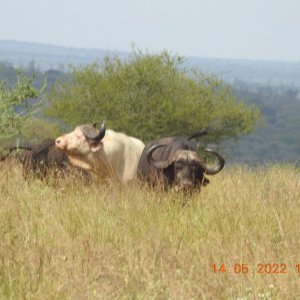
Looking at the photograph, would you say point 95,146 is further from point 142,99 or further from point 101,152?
point 142,99

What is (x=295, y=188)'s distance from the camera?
36.3 ft

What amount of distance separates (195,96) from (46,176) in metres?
19.6

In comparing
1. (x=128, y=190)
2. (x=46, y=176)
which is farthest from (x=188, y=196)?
(x=46, y=176)

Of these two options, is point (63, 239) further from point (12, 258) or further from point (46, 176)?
point (46, 176)

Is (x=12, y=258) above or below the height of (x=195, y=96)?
above

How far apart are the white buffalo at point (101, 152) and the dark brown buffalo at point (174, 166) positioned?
0.68ft

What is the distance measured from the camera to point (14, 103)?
1227cm

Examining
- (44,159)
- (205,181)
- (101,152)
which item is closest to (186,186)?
(205,181)

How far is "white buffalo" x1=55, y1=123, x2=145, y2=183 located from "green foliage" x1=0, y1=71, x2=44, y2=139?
2.61 feet

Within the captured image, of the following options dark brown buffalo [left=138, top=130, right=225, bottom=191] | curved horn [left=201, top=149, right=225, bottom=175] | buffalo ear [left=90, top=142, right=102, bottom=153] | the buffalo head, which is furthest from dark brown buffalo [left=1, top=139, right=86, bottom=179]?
curved horn [left=201, top=149, right=225, bottom=175]

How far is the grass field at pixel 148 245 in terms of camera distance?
242 inches
